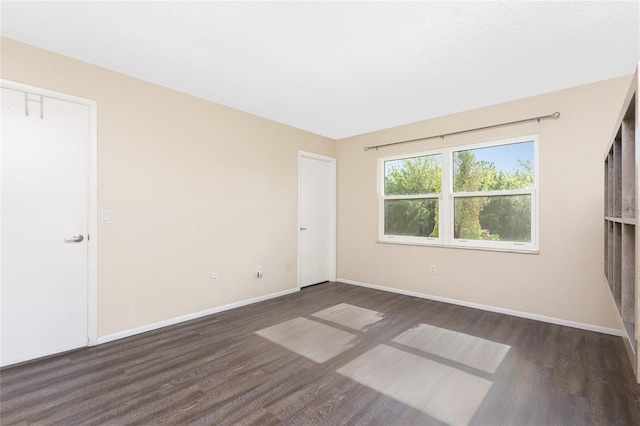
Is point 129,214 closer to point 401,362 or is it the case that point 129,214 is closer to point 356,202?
point 401,362

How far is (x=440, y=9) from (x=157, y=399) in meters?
3.11

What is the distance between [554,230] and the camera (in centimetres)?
→ 316

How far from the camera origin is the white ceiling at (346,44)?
1946 mm

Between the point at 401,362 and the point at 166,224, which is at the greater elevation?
the point at 166,224

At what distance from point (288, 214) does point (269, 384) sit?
8.69 feet

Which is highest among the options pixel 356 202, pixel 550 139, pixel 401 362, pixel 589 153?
pixel 550 139

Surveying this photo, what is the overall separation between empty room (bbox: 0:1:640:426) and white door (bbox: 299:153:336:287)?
0.49 m

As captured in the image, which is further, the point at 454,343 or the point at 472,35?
the point at 454,343

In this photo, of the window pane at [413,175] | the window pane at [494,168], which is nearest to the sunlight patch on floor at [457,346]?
the window pane at [494,168]

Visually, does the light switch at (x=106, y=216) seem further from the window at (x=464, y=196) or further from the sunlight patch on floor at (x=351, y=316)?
the window at (x=464, y=196)

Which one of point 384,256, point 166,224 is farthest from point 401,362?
point 166,224

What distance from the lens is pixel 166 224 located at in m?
3.12

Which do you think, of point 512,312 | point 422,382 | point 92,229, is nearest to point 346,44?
point 422,382

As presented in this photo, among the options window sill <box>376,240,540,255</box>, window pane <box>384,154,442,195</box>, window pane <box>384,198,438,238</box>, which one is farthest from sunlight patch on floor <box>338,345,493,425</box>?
window pane <box>384,154,442,195</box>
